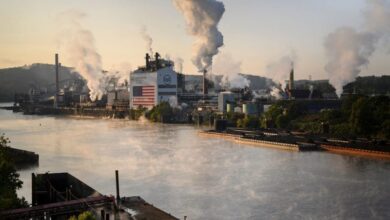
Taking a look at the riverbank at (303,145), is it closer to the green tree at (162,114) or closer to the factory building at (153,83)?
the green tree at (162,114)

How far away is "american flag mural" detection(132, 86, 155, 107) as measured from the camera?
74.0 metres

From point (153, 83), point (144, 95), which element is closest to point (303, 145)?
point (153, 83)

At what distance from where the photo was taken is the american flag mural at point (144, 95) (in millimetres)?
74000

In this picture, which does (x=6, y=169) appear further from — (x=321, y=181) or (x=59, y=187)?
(x=321, y=181)

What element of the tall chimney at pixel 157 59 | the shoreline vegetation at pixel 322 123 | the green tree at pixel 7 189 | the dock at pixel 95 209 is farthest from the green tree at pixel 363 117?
the tall chimney at pixel 157 59

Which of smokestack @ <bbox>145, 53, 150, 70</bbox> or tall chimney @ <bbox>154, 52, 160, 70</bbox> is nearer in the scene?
tall chimney @ <bbox>154, 52, 160, 70</bbox>

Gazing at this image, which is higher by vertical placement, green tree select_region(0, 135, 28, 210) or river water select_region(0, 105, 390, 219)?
green tree select_region(0, 135, 28, 210)

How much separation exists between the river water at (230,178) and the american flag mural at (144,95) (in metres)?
39.2

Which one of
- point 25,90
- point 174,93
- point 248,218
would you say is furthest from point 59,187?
point 25,90

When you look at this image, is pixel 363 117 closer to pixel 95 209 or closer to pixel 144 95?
pixel 95 209

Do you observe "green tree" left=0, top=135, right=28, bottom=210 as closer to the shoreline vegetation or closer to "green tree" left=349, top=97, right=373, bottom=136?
the shoreline vegetation

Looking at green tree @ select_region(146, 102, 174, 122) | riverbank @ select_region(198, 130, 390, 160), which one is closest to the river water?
riverbank @ select_region(198, 130, 390, 160)

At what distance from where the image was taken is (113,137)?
4066 centimetres

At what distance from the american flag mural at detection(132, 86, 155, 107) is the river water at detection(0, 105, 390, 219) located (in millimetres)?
39165
